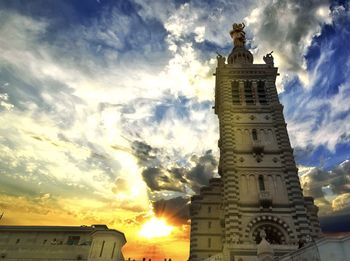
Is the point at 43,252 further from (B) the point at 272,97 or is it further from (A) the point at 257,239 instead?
(B) the point at 272,97

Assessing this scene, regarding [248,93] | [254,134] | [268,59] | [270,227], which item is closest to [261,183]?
[270,227]

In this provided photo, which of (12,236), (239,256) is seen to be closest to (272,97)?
(239,256)

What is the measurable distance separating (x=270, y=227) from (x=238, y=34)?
128 ft

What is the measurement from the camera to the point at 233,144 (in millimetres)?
35281

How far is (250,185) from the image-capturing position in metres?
32.1

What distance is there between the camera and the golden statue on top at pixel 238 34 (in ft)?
180

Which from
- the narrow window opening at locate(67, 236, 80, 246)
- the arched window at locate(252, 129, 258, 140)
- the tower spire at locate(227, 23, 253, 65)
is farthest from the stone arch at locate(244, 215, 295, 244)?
the tower spire at locate(227, 23, 253, 65)

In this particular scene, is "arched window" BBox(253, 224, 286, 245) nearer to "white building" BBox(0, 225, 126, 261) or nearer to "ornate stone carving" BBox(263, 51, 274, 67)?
"white building" BBox(0, 225, 126, 261)

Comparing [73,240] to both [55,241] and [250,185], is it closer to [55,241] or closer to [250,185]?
[55,241]

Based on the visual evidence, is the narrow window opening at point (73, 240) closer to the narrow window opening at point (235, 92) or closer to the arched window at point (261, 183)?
the arched window at point (261, 183)

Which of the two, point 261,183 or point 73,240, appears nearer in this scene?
point 261,183

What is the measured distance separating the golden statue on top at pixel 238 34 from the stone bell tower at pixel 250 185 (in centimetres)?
981

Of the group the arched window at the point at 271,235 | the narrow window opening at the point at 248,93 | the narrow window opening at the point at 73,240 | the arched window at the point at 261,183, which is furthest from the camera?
the narrow window opening at the point at 248,93

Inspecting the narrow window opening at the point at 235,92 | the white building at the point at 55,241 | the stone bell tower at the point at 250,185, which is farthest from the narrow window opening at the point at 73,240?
the narrow window opening at the point at 235,92
